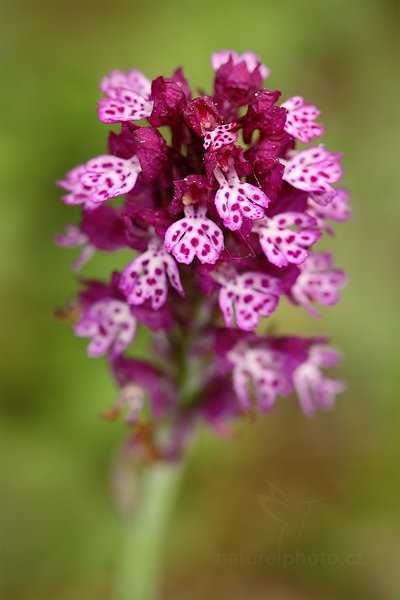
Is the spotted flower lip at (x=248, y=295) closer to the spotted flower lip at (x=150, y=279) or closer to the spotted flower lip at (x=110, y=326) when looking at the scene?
the spotted flower lip at (x=150, y=279)

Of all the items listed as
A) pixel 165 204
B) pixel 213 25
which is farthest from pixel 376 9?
pixel 165 204

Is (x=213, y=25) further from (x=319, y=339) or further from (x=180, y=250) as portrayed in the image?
(x=180, y=250)

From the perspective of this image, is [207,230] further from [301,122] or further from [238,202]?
[301,122]

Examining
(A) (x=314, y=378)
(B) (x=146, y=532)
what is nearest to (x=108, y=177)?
(A) (x=314, y=378)

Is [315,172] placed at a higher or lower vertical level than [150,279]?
higher

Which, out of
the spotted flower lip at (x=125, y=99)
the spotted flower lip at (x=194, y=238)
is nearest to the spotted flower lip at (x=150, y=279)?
the spotted flower lip at (x=194, y=238)

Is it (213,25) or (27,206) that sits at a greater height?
(213,25)

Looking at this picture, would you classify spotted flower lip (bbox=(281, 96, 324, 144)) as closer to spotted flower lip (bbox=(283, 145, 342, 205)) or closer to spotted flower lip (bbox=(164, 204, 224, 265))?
spotted flower lip (bbox=(283, 145, 342, 205))
